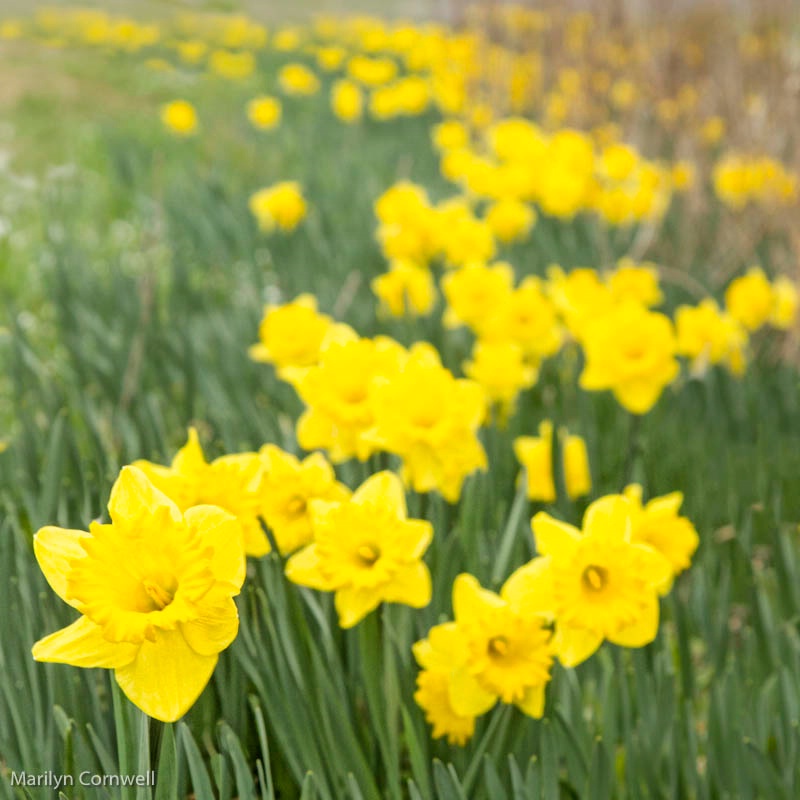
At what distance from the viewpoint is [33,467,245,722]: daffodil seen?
2.31 ft

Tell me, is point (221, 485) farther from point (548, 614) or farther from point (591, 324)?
point (591, 324)

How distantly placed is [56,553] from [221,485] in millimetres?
188

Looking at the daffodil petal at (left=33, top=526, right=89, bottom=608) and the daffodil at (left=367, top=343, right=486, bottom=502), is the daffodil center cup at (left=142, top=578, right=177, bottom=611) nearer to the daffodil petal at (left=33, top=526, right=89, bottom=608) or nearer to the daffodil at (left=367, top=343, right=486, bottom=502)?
the daffodil petal at (left=33, top=526, right=89, bottom=608)

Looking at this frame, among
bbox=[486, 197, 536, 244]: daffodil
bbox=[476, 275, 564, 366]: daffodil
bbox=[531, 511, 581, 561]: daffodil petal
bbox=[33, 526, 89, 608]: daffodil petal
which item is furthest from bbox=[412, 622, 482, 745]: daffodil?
bbox=[486, 197, 536, 244]: daffodil

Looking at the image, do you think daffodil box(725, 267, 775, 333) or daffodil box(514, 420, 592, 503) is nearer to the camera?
daffodil box(514, 420, 592, 503)

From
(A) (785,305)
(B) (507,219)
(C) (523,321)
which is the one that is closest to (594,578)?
(C) (523,321)

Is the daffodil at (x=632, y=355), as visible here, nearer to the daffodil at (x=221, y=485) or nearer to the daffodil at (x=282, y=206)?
the daffodil at (x=221, y=485)

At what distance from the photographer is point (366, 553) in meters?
0.92

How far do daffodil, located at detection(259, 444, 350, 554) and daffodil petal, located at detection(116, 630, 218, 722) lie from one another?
25cm

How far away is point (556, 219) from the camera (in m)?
3.65

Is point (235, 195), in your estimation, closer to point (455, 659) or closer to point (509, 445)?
point (509, 445)

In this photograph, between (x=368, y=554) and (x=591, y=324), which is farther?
(x=591, y=324)

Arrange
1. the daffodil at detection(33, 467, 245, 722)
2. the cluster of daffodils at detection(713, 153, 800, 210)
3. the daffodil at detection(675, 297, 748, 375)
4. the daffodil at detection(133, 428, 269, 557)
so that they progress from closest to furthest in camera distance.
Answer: the daffodil at detection(33, 467, 245, 722) → the daffodil at detection(133, 428, 269, 557) → the daffodil at detection(675, 297, 748, 375) → the cluster of daffodils at detection(713, 153, 800, 210)

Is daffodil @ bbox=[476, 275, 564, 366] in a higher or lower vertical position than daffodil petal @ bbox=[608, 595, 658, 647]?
higher
